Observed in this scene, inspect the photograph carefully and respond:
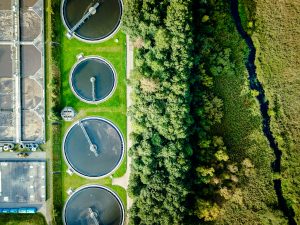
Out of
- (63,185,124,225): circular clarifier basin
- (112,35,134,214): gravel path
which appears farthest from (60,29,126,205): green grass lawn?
(63,185,124,225): circular clarifier basin

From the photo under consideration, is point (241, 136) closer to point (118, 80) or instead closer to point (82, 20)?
point (118, 80)

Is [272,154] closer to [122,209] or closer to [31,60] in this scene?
[122,209]

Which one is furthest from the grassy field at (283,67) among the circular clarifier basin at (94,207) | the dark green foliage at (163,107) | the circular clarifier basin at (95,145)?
the circular clarifier basin at (94,207)

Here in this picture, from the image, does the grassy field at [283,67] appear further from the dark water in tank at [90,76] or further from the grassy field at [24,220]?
the grassy field at [24,220]

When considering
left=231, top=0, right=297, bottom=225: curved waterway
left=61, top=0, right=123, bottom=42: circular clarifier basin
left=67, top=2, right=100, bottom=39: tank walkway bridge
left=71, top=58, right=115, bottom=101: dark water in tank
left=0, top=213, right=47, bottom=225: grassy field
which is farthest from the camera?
left=231, top=0, right=297, bottom=225: curved waterway

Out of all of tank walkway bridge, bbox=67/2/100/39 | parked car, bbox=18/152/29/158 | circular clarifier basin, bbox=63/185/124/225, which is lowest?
circular clarifier basin, bbox=63/185/124/225

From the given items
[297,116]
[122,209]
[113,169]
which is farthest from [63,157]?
[297,116]

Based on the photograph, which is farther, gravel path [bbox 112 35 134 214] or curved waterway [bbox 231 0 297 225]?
curved waterway [bbox 231 0 297 225]

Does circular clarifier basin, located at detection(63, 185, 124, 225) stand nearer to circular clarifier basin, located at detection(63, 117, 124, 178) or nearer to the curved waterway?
circular clarifier basin, located at detection(63, 117, 124, 178)
